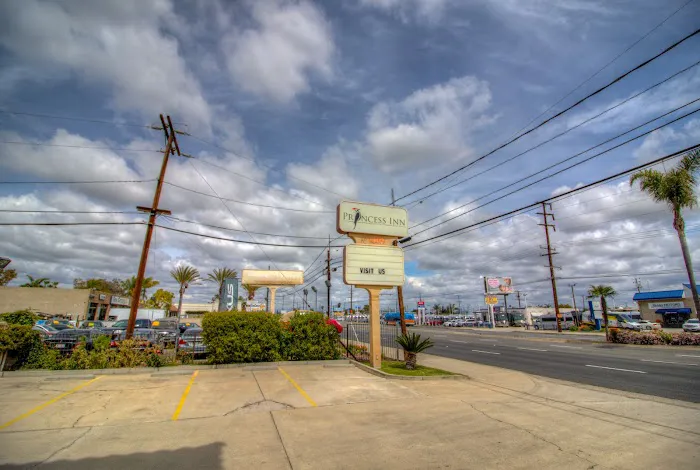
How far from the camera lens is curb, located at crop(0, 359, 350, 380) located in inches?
453

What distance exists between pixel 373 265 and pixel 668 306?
62871 millimetres

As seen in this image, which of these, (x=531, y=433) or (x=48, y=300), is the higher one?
(x=48, y=300)

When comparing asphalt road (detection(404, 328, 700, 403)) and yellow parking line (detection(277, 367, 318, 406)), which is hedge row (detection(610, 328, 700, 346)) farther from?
yellow parking line (detection(277, 367, 318, 406))

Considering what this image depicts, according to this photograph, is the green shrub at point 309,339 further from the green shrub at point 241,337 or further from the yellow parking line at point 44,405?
the yellow parking line at point 44,405

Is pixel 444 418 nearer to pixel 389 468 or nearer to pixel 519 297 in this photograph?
pixel 389 468

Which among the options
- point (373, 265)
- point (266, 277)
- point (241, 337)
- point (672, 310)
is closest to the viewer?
point (241, 337)

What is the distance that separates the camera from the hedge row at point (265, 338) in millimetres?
14148

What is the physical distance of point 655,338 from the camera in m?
24.9

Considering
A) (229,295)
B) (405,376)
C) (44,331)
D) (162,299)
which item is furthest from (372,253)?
(162,299)

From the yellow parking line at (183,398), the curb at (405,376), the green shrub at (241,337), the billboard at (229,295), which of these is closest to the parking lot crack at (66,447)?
the yellow parking line at (183,398)

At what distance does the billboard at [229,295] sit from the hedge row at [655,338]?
30.5 metres

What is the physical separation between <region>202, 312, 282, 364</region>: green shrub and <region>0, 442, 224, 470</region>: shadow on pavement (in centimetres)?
872

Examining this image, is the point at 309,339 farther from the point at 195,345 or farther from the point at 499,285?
the point at 499,285

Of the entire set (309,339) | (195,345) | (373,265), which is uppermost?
(373,265)
